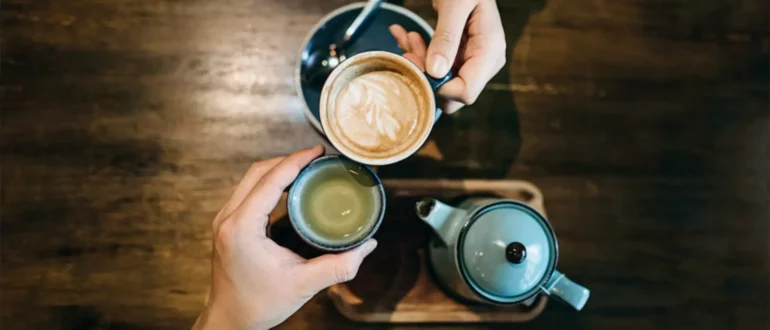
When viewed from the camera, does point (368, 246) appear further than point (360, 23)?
No

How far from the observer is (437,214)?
1.13 metres

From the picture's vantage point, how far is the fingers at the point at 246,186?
1150mm

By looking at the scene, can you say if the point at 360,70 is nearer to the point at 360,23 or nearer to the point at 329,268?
the point at 360,23

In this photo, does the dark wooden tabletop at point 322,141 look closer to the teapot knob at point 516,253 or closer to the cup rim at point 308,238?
the cup rim at point 308,238

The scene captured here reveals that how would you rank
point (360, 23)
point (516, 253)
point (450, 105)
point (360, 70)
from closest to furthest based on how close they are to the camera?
point (516, 253)
point (360, 70)
point (450, 105)
point (360, 23)

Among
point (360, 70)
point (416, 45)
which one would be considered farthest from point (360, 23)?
point (360, 70)

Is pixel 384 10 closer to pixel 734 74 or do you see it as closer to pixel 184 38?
pixel 184 38

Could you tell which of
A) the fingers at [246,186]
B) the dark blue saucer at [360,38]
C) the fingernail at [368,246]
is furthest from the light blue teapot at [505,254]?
the dark blue saucer at [360,38]

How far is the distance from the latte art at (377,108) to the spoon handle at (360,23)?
270 millimetres

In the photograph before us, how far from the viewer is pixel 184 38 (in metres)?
1.45

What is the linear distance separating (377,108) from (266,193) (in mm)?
287

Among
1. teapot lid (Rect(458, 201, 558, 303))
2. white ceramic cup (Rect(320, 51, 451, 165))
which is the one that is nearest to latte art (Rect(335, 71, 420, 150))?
white ceramic cup (Rect(320, 51, 451, 165))

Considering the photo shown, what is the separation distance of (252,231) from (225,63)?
0.57 metres

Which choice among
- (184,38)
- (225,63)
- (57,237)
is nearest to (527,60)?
(225,63)
